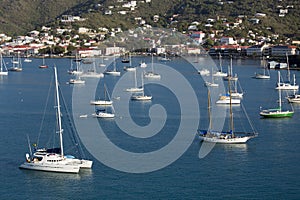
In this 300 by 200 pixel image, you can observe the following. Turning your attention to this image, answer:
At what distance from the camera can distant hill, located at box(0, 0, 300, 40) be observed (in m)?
42.3

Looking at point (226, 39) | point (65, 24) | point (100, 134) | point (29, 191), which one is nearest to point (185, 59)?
point (226, 39)

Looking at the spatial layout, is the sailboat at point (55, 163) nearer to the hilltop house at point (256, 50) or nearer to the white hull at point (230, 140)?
the white hull at point (230, 140)

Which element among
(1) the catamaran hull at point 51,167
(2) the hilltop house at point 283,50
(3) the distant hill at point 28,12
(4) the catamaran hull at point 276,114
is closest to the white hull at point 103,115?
(4) the catamaran hull at point 276,114

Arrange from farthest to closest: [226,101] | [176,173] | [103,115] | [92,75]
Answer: [92,75]
[226,101]
[103,115]
[176,173]

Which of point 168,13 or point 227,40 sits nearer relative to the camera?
point 227,40

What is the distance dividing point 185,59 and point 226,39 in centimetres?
694

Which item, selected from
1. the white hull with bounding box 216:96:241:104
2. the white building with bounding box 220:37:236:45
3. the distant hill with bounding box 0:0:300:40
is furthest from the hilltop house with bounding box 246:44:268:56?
the white hull with bounding box 216:96:241:104

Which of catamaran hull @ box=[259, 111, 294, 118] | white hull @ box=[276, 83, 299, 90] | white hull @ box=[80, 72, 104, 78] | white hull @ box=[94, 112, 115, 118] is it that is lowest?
catamaran hull @ box=[259, 111, 294, 118]

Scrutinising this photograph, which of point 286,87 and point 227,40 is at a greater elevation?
point 227,40

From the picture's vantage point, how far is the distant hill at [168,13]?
42.3 m

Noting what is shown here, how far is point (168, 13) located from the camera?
51.9 metres

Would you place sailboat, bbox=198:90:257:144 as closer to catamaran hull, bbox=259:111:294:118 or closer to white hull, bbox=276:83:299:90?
catamaran hull, bbox=259:111:294:118

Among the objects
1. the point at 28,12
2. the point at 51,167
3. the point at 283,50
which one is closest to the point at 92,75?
the point at 283,50

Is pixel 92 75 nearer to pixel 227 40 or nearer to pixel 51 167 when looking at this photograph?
pixel 51 167
